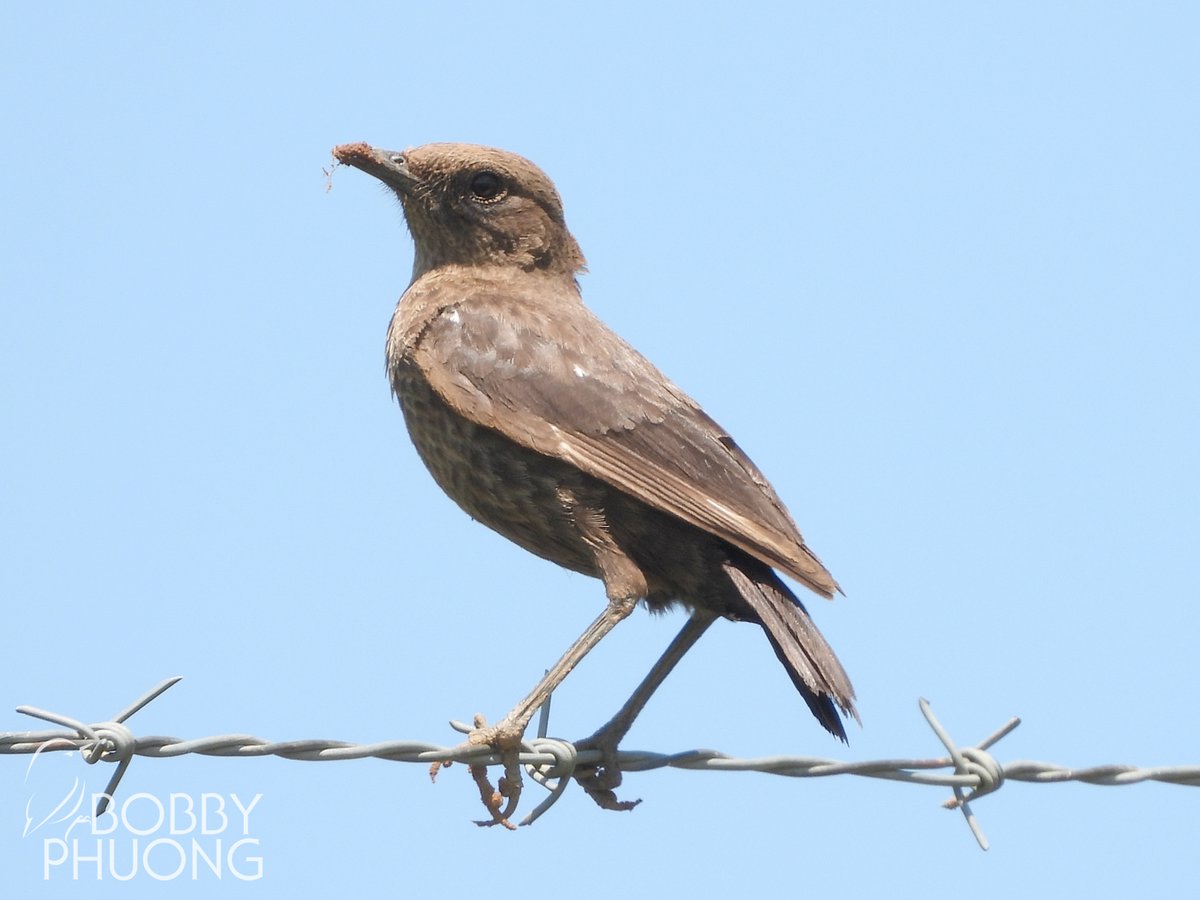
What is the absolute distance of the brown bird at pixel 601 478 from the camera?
609cm

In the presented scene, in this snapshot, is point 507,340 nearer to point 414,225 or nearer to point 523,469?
point 523,469

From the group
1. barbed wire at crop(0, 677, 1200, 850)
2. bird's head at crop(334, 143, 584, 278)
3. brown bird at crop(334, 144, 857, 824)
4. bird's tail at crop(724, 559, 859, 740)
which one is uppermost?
bird's head at crop(334, 143, 584, 278)

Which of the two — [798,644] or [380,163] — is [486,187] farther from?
[798,644]

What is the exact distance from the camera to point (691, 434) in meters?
6.56

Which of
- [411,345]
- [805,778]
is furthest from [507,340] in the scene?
[805,778]

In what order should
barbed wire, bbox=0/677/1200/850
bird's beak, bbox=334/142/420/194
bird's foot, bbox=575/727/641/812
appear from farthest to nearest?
bird's beak, bbox=334/142/420/194
bird's foot, bbox=575/727/641/812
barbed wire, bbox=0/677/1200/850

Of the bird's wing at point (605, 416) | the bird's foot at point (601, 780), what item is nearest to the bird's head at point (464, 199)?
the bird's wing at point (605, 416)

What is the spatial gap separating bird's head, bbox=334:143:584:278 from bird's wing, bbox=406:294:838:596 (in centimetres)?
67

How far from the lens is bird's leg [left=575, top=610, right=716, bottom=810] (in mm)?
6090

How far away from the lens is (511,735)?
566 centimetres

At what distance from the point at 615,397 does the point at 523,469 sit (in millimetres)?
490

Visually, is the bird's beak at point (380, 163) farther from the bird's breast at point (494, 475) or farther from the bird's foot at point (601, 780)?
the bird's foot at point (601, 780)

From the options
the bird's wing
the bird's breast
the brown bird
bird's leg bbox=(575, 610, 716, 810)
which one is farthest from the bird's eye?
bird's leg bbox=(575, 610, 716, 810)

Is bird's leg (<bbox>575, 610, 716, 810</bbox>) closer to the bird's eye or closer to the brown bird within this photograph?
the brown bird
